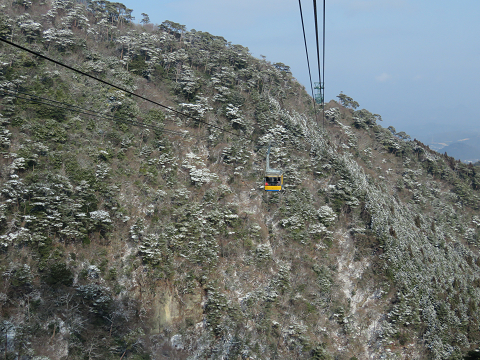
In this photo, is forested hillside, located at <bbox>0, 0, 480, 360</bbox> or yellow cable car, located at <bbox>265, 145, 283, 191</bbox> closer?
yellow cable car, located at <bbox>265, 145, 283, 191</bbox>

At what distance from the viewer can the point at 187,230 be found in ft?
85.9

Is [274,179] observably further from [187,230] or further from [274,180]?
[187,230]

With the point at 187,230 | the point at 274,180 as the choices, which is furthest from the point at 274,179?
the point at 187,230

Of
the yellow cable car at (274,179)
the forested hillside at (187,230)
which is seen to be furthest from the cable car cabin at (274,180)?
the forested hillside at (187,230)

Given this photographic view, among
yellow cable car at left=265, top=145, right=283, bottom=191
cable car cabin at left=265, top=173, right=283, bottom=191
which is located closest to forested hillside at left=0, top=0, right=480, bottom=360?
yellow cable car at left=265, top=145, right=283, bottom=191

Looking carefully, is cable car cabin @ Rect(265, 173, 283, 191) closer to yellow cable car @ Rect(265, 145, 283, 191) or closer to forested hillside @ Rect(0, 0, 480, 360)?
yellow cable car @ Rect(265, 145, 283, 191)

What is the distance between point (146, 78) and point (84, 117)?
36.1ft

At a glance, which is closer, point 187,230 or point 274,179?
point 274,179

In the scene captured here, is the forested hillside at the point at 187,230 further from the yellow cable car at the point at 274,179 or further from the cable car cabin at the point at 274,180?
the cable car cabin at the point at 274,180

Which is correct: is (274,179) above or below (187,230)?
above

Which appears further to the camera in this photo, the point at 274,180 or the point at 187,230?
the point at 187,230

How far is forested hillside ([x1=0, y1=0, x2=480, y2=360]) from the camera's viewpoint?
21.4 meters

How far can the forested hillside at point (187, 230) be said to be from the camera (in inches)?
842

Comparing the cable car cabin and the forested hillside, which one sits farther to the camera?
the forested hillside
